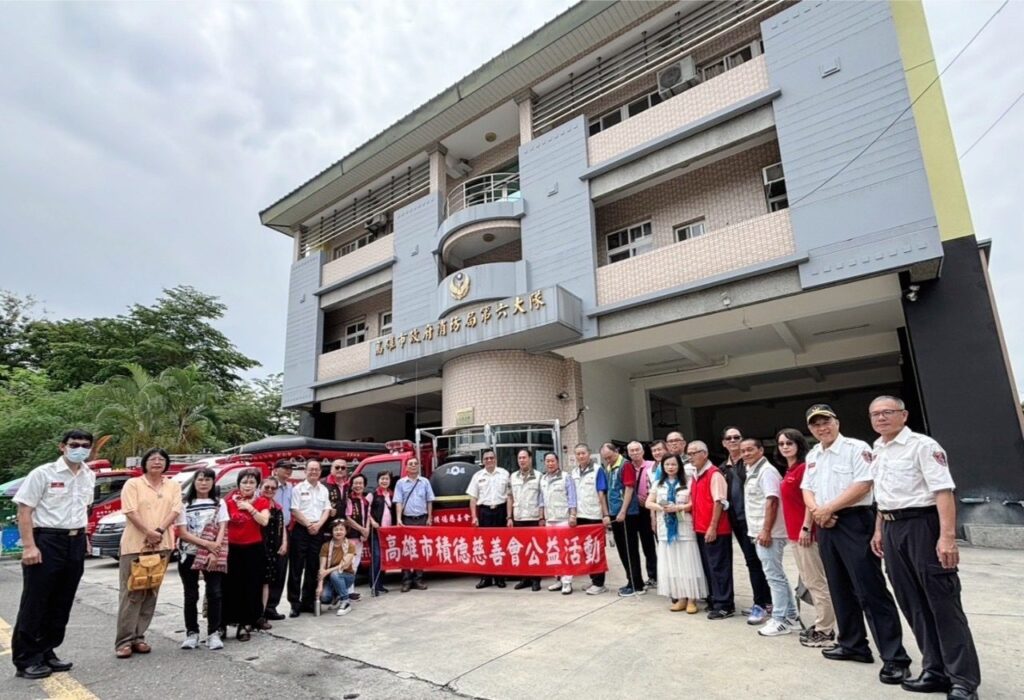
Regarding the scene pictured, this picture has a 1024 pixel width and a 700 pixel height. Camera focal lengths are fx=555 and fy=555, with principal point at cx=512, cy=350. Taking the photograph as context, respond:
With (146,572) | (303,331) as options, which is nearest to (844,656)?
(146,572)

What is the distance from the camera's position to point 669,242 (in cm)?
1219

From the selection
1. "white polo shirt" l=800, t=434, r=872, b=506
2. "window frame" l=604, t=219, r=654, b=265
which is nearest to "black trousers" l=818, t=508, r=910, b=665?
"white polo shirt" l=800, t=434, r=872, b=506

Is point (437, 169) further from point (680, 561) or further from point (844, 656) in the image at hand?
point (844, 656)

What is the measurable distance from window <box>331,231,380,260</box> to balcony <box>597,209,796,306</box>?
923 cm

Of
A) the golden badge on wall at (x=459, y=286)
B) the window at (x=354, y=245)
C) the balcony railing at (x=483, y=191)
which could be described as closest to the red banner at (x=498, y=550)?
the golden badge on wall at (x=459, y=286)

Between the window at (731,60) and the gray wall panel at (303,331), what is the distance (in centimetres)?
1240

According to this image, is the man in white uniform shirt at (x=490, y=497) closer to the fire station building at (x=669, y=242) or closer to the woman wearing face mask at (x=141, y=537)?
the woman wearing face mask at (x=141, y=537)

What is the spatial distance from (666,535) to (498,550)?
7.29ft

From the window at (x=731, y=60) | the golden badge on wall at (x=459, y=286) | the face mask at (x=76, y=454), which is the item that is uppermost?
the window at (x=731, y=60)

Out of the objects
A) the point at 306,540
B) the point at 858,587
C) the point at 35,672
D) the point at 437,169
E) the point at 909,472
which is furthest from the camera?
the point at 437,169

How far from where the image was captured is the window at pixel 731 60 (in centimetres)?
1140

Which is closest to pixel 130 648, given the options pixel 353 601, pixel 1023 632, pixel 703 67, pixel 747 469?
pixel 353 601

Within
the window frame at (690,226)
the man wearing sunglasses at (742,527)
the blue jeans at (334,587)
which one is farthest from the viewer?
the window frame at (690,226)

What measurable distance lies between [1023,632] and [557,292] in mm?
8010
